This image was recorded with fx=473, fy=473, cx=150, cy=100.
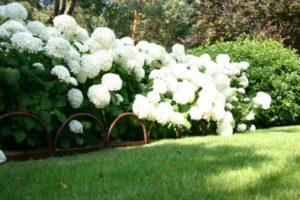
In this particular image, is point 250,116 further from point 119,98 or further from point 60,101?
point 60,101

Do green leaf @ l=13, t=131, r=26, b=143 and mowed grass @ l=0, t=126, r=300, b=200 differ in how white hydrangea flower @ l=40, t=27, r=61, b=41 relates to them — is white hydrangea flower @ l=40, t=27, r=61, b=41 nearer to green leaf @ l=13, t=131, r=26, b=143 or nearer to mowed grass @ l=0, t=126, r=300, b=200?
green leaf @ l=13, t=131, r=26, b=143

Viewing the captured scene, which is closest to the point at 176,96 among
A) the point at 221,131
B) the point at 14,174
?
the point at 221,131

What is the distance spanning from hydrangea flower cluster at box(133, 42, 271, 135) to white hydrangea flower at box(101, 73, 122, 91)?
42cm

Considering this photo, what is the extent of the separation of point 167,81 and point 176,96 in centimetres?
29

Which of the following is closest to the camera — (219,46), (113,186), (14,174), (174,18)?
(113,186)

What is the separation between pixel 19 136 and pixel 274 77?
5975 mm

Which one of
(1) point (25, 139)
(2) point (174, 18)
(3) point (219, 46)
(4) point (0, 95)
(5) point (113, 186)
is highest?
(2) point (174, 18)

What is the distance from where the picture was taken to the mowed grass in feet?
10.8

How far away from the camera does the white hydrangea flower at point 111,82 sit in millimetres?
6148

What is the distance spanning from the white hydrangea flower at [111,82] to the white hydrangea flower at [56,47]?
64cm

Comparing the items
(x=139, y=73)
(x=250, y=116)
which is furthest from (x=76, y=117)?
(x=250, y=116)

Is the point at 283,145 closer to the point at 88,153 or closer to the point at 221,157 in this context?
the point at 221,157

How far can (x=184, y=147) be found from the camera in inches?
219

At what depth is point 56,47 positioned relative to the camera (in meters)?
5.84
